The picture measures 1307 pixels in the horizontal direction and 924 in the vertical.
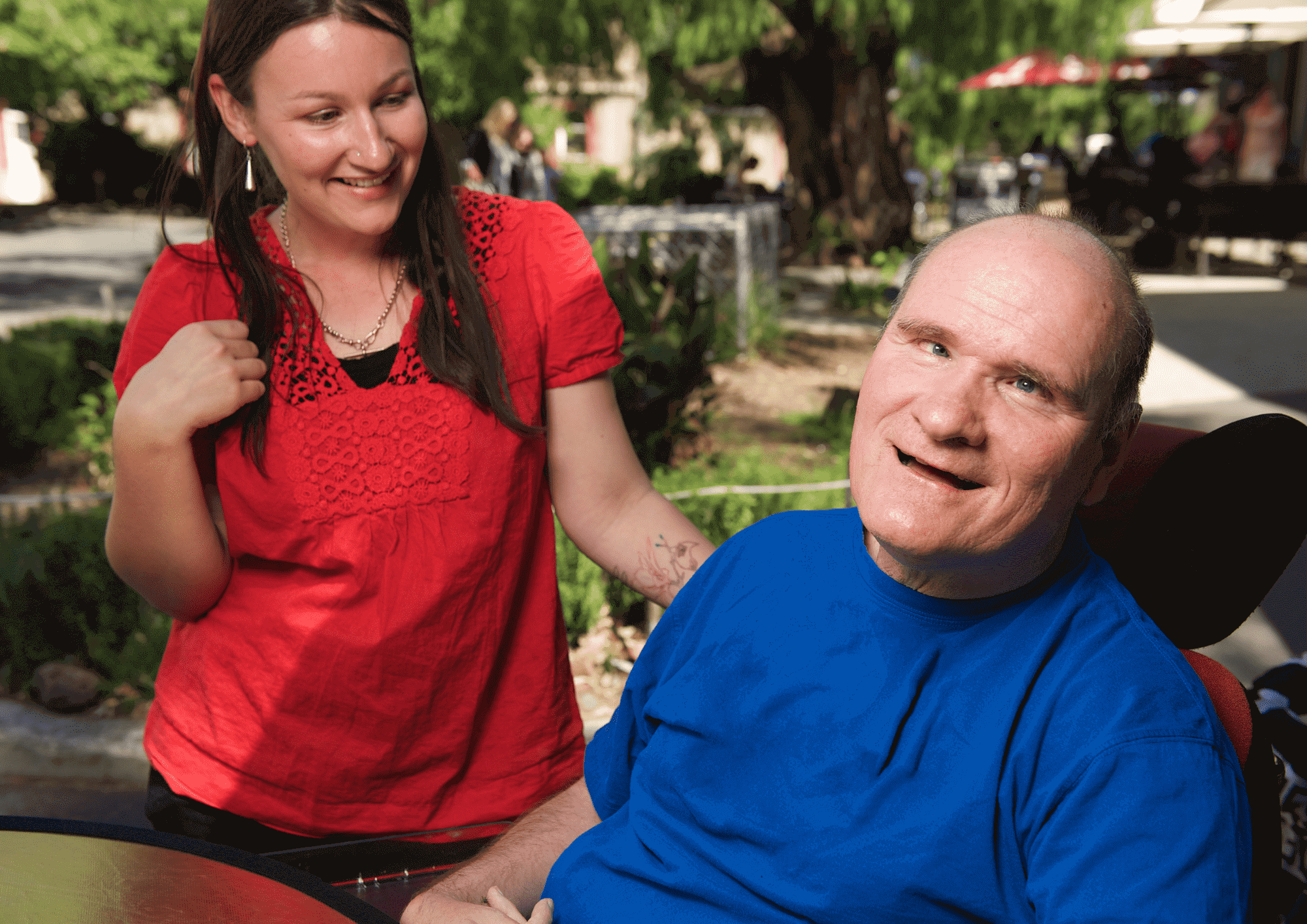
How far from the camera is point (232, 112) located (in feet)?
5.71

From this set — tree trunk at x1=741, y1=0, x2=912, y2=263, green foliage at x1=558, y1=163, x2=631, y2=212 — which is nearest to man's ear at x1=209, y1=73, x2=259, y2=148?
tree trunk at x1=741, y1=0, x2=912, y2=263

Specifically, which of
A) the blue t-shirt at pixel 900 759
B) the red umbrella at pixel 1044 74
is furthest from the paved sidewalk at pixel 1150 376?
the red umbrella at pixel 1044 74

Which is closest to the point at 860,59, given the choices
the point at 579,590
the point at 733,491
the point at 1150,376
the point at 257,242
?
the point at 1150,376

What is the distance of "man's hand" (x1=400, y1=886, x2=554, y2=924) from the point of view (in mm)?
1432

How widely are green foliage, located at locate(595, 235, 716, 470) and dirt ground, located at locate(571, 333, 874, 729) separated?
27cm

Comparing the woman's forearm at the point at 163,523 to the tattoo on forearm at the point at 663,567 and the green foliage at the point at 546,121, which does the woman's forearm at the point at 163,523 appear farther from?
the green foliage at the point at 546,121

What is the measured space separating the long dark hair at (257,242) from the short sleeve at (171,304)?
3cm

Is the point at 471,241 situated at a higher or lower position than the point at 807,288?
higher

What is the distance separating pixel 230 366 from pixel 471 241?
0.44 metres

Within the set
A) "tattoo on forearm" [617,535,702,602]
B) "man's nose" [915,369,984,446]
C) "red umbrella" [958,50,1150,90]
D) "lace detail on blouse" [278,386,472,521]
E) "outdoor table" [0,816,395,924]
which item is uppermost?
"red umbrella" [958,50,1150,90]

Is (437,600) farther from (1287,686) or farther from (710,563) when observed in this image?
(1287,686)

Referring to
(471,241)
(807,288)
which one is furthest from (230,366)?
(807,288)

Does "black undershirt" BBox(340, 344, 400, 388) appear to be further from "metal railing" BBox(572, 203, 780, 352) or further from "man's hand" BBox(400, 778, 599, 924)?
"metal railing" BBox(572, 203, 780, 352)

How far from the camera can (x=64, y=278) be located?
48.8 feet
